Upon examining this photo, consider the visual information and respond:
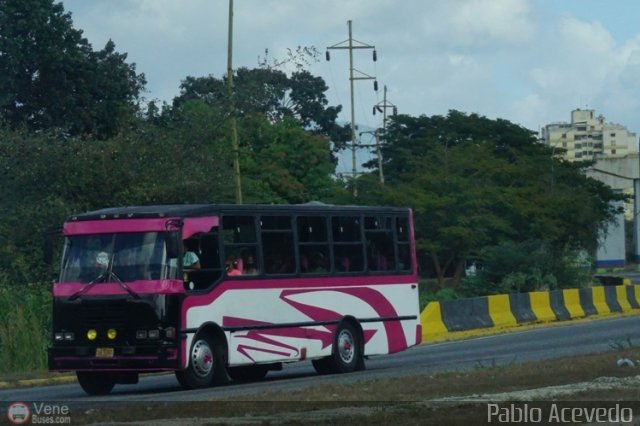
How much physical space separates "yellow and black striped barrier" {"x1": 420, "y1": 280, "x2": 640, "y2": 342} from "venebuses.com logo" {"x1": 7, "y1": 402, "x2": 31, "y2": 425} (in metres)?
18.1

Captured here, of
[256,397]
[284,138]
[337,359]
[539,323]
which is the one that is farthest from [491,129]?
[256,397]

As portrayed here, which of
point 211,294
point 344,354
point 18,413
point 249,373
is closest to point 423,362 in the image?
point 344,354

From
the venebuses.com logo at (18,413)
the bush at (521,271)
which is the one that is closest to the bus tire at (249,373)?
the venebuses.com logo at (18,413)

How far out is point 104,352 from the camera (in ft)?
63.2

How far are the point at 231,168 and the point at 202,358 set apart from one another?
20596 millimetres

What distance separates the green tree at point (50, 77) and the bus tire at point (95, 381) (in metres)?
34.1

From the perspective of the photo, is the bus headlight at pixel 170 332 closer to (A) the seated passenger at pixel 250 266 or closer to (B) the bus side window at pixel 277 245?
(A) the seated passenger at pixel 250 266

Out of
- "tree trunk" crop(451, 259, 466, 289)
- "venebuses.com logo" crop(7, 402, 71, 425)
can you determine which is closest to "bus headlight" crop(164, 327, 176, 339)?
"venebuses.com logo" crop(7, 402, 71, 425)

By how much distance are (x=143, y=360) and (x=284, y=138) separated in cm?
5260

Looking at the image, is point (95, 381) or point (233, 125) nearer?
point (95, 381)

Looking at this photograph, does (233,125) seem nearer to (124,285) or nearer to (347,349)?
(347,349)

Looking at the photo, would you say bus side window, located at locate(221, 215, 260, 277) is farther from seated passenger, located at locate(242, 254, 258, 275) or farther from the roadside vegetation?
the roadside vegetation

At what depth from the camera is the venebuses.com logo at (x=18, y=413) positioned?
1308 cm

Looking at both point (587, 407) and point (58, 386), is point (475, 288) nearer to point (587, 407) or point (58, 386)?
point (58, 386)
